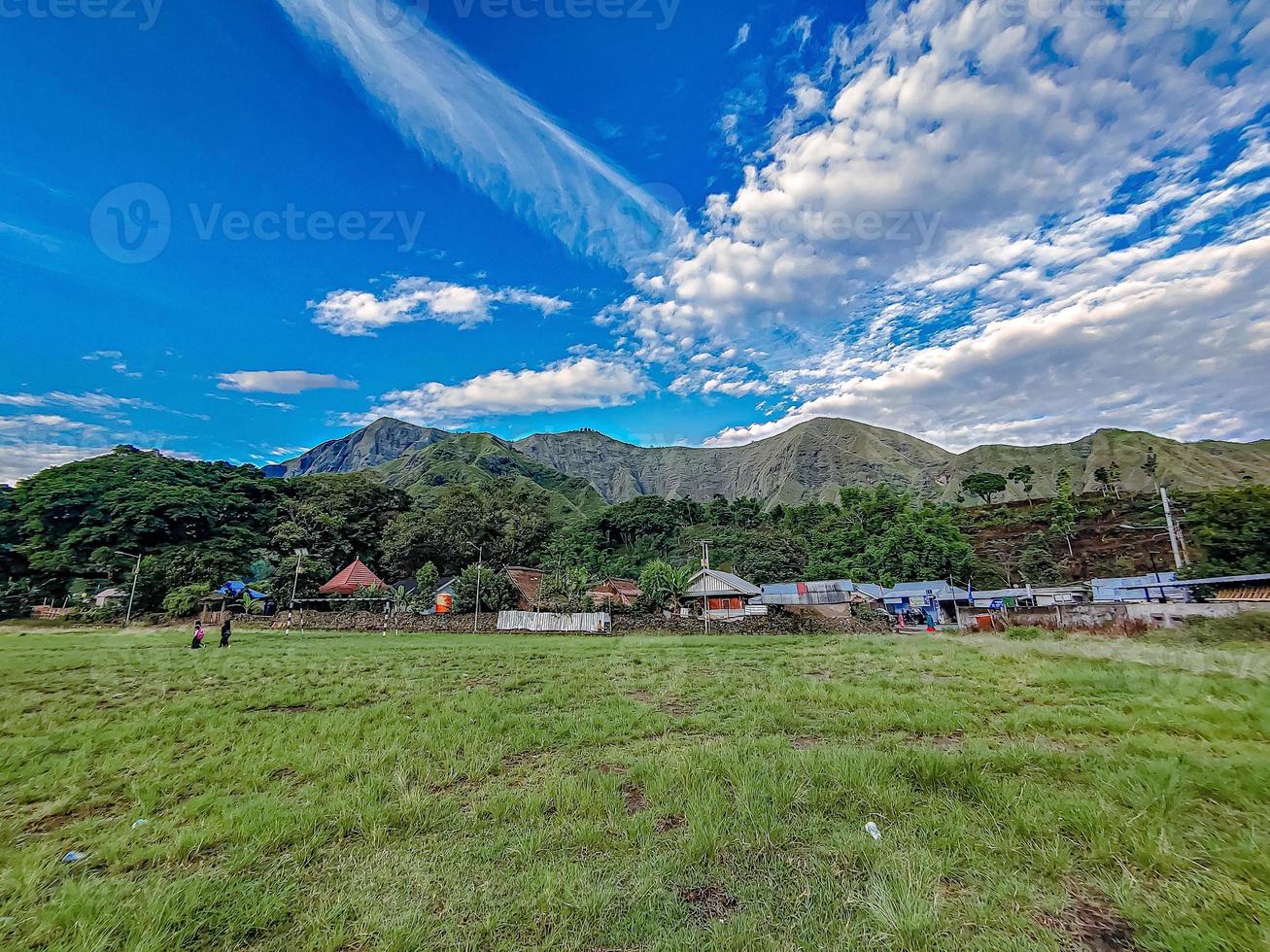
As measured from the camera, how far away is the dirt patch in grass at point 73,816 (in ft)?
14.2

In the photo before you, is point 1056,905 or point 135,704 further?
point 135,704

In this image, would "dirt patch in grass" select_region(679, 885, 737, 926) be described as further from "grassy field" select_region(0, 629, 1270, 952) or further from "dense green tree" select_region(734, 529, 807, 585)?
"dense green tree" select_region(734, 529, 807, 585)

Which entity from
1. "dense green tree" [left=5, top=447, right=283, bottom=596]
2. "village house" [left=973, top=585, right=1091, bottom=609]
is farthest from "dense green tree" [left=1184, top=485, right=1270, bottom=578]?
"dense green tree" [left=5, top=447, right=283, bottom=596]

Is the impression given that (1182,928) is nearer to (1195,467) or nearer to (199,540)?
(199,540)

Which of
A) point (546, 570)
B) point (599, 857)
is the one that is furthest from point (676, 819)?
point (546, 570)

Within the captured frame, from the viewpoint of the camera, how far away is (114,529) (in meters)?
41.3

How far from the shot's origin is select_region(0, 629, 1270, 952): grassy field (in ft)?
9.45

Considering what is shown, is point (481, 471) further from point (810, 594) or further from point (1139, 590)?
point (1139, 590)

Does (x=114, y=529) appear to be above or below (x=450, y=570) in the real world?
above

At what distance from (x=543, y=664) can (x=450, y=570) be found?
4285 cm

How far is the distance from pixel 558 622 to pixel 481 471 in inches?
4783

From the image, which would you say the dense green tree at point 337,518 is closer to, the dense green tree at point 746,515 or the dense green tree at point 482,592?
the dense green tree at point 482,592

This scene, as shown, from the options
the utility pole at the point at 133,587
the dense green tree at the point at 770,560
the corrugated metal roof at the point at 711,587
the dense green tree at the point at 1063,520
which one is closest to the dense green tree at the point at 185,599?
the utility pole at the point at 133,587

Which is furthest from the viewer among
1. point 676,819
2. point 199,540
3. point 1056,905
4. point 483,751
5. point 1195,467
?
point 1195,467
